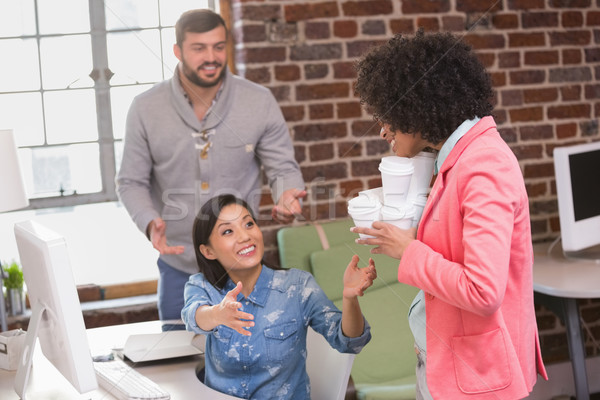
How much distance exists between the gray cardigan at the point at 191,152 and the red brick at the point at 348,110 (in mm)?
409

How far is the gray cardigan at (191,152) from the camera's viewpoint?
2555 mm

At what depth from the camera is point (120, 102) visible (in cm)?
305

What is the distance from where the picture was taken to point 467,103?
1310 mm

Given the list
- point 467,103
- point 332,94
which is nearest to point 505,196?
point 467,103

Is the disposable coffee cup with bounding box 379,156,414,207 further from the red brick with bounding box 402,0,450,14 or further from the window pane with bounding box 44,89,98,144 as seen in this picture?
the window pane with bounding box 44,89,98,144

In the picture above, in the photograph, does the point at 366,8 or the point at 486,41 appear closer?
the point at 366,8

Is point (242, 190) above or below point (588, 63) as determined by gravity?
below

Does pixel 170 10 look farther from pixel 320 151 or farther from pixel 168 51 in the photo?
pixel 320 151

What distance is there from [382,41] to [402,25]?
0.11 m

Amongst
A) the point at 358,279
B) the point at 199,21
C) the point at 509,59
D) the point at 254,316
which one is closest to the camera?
the point at 358,279

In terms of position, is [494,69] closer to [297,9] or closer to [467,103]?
[297,9]

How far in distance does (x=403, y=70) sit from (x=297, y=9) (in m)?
1.64

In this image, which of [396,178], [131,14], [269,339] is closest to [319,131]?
[131,14]

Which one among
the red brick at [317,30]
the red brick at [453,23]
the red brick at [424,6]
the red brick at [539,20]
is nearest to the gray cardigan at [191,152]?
the red brick at [317,30]
